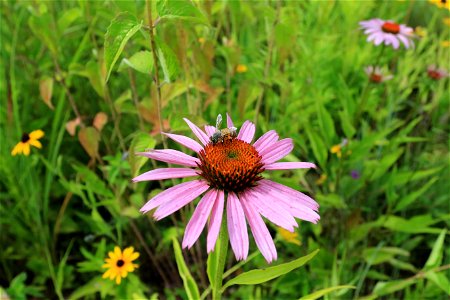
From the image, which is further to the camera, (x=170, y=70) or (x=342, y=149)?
(x=342, y=149)

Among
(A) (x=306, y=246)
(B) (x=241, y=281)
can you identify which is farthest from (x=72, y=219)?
(B) (x=241, y=281)

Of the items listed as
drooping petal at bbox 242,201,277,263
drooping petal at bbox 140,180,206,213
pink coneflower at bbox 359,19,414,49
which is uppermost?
pink coneflower at bbox 359,19,414,49

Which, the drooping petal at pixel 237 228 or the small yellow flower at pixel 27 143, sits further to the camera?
the small yellow flower at pixel 27 143

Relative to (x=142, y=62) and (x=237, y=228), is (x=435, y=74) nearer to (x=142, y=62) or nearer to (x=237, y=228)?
(x=142, y=62)

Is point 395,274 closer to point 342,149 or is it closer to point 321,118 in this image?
point 342,149

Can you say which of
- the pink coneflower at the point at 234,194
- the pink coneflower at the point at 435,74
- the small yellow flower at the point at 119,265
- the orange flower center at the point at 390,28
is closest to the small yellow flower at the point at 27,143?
the small yellow flower at the point at 119,265

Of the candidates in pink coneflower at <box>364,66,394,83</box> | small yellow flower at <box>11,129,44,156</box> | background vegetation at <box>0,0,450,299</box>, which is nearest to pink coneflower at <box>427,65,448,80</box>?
background vegetation at <box>0,0,450,299</box>

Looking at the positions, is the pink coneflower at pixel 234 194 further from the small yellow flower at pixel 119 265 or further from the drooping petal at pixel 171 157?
the small yellow flower at pixel 119 265

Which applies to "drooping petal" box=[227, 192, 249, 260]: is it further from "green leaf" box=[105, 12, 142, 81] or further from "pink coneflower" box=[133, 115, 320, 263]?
"green leaf" box=[105, 12, 142, 81]
